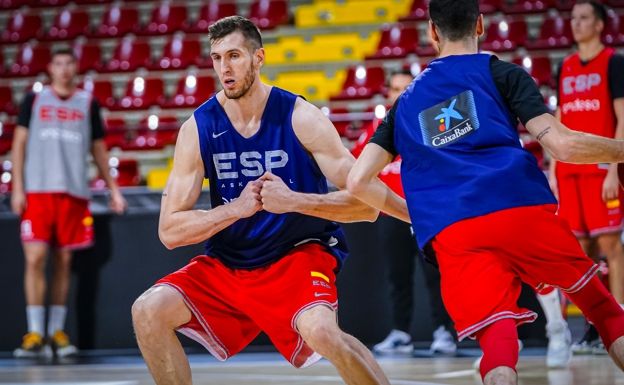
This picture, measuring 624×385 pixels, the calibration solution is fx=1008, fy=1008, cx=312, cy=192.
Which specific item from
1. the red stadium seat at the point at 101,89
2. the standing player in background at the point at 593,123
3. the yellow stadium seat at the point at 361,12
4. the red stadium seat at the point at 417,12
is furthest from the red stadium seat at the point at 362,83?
the standing player in background at the point at 593,123

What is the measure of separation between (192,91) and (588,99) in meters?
6.41

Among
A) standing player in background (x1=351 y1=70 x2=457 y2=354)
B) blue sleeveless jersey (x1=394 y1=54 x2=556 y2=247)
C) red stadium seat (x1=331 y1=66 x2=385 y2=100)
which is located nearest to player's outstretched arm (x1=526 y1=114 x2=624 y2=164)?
blue sleeveless jersey (x1=394 y1=54 x2=556 y2=247)

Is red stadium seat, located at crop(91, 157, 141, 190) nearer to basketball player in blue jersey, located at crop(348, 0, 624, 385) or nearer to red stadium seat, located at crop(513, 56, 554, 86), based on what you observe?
red stadium seat, located at crop(513, 56, 554, 86)

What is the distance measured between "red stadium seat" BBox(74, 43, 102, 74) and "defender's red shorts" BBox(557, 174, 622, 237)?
7908 mm

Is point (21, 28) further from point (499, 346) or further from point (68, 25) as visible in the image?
point (499, 346)

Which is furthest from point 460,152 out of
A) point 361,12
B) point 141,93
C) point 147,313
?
point 361,12

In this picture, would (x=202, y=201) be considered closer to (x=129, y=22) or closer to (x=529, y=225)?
(x=529, y=225)

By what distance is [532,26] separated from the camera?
12102 mm

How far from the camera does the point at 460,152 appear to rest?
3.26 m

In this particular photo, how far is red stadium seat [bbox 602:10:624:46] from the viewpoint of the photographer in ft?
35.0

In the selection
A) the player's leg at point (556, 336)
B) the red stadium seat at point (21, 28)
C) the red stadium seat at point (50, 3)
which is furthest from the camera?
the red stadium seat at point (50, 3)

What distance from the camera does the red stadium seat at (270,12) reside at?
1303cm

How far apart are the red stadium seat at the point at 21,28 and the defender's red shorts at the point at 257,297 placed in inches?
415

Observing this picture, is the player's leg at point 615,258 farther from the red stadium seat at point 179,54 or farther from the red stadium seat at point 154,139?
the red stadium seat at point 179,54
